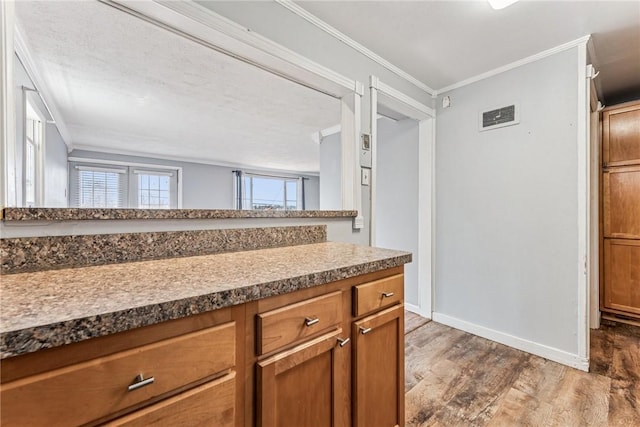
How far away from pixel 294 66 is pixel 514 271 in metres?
2.21

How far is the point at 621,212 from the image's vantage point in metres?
2.54

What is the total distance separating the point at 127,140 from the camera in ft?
15.3

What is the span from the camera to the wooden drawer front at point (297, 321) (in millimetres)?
788

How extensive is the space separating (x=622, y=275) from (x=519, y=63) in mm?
2086

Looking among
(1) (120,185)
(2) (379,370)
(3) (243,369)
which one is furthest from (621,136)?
(1) (120,185)

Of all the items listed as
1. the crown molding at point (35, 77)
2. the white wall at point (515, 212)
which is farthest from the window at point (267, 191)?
the white wall at point (515, 212)

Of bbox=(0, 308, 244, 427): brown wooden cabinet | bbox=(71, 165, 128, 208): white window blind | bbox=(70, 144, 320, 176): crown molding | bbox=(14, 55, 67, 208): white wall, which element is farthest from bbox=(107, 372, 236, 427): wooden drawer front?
bbox=(70, 144, 320, 176): crown molding

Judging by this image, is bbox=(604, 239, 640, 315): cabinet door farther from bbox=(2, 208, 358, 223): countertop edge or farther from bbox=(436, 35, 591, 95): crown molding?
bbox=(2, 208, 358, 223): countertop edge

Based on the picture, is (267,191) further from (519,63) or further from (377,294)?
(377,294)

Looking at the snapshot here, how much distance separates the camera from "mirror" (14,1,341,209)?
1.94 metres

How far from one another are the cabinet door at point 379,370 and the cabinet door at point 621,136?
2.76m

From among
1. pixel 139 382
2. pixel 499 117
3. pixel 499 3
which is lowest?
pixel 139 382

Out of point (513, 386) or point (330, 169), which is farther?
point (330, 169)

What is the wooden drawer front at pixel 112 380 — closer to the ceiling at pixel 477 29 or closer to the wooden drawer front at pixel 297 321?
the wooden drawer front at pixel 297 321
